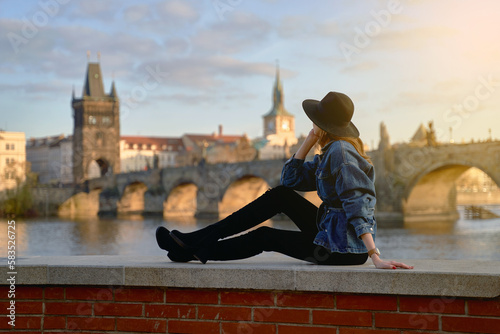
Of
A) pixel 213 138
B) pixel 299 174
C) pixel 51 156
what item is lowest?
pixel 299 174

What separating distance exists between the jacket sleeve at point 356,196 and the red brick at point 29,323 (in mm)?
1671

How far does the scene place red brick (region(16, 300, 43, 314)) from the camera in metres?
3.30

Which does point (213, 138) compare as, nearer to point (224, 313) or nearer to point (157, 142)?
point (157, 142)

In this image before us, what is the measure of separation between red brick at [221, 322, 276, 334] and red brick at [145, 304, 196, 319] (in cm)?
18

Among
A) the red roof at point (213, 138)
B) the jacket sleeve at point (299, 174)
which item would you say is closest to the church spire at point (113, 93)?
the red roof at point (213, 138)

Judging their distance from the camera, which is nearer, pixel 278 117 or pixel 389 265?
pixel 389 265

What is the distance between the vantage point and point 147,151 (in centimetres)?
10088

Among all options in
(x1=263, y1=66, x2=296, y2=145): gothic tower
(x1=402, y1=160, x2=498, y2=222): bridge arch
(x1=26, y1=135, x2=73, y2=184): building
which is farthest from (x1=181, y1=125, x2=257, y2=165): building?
(x1=402, y1=160, x2=498, y2=222): bridge arch

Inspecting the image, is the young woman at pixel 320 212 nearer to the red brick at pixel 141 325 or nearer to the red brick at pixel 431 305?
the red brick at pixel 431 305

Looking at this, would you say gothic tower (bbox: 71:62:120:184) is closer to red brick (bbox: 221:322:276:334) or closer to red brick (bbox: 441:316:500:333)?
red brick (bbox: 221:322:276:334)

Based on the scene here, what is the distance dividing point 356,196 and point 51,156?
4055 inches

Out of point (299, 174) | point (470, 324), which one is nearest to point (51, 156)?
point (299, 174)

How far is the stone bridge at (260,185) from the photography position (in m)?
34.7

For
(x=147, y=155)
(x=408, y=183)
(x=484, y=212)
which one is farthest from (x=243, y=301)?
(x=147, y=155)
